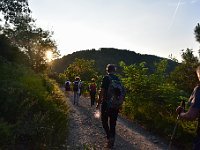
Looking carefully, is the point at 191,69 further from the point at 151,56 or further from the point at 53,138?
the point at 151,56

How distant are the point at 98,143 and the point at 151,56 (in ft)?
444

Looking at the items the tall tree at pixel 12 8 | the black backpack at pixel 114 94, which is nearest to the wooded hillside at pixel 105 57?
the tall tree at pixel 12 8

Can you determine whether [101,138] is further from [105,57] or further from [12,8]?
[105,57]

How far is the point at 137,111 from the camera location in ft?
58.2

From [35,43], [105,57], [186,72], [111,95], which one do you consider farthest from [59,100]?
[105,57]

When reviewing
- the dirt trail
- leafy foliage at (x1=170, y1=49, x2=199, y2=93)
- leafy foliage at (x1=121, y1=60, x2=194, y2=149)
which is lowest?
the dirt trail

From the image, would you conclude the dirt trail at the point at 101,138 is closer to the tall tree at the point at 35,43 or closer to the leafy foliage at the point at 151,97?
the leafy foliage at the point at 151,97

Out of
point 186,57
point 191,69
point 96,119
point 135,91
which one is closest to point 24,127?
point 96,119

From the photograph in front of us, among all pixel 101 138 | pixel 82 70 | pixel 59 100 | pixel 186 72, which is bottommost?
pixel 101 138

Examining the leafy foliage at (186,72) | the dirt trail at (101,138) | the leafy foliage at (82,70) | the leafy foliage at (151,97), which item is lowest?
the dirt trail at (101,138)

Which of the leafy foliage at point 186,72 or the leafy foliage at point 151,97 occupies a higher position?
the leafy foliage at point 186,72

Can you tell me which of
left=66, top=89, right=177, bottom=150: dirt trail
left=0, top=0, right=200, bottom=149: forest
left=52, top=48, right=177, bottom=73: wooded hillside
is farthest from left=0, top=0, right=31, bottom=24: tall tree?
left=52, top=48, right=177, bottom=73: wooded hillside

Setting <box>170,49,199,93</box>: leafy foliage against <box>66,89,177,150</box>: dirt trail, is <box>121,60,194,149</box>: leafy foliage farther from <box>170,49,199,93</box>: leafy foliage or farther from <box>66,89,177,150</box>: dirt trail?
<box>170,49,199,93</box>: leafy foliage

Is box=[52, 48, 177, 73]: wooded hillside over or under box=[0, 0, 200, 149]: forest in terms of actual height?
over
